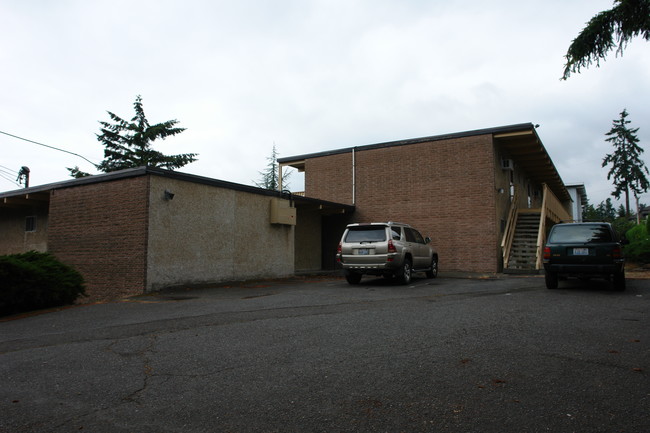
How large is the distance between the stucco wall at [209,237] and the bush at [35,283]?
1.93 metres

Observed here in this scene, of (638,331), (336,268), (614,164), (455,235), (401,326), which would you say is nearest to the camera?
(638,331)

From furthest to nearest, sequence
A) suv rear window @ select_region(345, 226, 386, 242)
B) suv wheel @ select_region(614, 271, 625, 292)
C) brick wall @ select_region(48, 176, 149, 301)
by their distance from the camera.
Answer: suv rear window @ select_region(345, 226, 386, 242)
brick wall @ select_region(48, 176, 149, 301)
suv wheel @ select_region(614, 271, 625, 292)

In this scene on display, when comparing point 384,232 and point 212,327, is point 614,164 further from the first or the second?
point 212,327

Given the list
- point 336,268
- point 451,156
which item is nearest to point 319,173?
point 336,268

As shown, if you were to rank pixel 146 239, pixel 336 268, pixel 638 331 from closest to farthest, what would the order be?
1. pixel 638 331
2. pixel 146 239
3. pixel 336 268

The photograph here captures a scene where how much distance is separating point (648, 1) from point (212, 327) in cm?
797

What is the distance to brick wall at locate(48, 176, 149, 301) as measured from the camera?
1197 centimetres

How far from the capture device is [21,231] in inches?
721

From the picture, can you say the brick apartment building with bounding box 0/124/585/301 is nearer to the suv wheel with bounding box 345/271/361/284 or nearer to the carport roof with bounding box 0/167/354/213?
the carport roof with bounding box 0/167/354/213

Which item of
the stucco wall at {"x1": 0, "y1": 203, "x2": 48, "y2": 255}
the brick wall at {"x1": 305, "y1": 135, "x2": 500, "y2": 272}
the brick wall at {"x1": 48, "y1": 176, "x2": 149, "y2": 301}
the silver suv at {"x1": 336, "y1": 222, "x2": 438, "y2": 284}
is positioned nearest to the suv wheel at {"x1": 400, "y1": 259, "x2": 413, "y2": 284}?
the silver suv at {"x1": 336, "y1": 222, "x2": 438, "y2": 284}

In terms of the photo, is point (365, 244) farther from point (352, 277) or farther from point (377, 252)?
point (352, 277)

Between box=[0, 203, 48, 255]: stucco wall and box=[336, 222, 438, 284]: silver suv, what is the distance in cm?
1232

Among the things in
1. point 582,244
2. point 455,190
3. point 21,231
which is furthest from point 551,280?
point 21,231

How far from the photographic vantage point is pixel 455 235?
18953 millimetres
